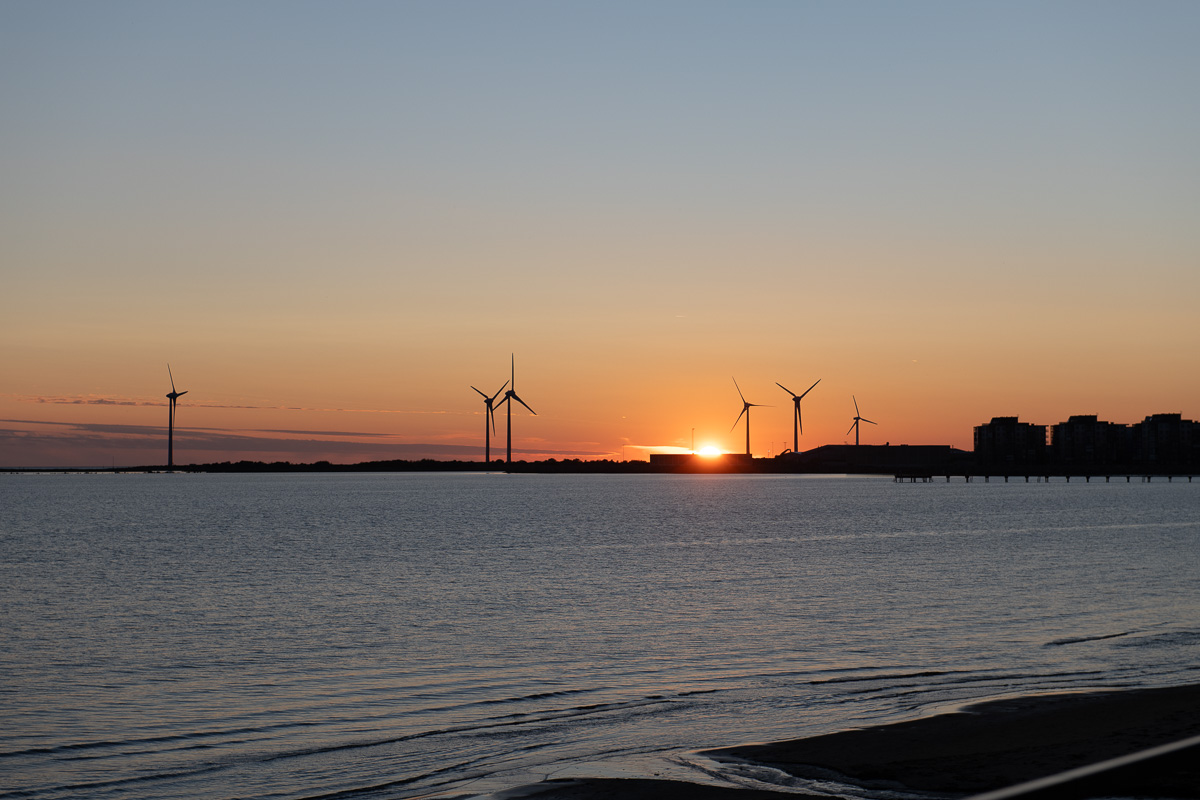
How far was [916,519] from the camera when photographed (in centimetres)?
Result: 13638

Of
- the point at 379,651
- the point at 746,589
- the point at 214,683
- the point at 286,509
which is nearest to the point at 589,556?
the point at 746,589

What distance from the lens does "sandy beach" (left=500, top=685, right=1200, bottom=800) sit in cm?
1694

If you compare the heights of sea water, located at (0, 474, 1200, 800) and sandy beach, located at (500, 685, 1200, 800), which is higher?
sandy beach, located at (500, 685, 1200, 800)

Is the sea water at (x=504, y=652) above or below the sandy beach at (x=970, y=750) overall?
below

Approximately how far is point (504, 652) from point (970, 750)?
1844 cm

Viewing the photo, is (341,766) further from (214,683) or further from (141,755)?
(214,683)

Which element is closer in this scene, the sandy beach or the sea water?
the sandy beach

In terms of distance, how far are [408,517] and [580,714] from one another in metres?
118

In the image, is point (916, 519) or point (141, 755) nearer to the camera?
point (141, 755)

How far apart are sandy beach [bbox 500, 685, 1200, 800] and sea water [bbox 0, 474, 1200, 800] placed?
145 centimetres

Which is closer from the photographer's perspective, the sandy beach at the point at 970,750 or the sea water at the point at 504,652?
the sandy beach at the point at 970,750

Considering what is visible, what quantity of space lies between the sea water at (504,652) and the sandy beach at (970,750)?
1452 mm

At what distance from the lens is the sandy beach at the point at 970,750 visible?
16938 mm

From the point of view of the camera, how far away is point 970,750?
19.0 meters
